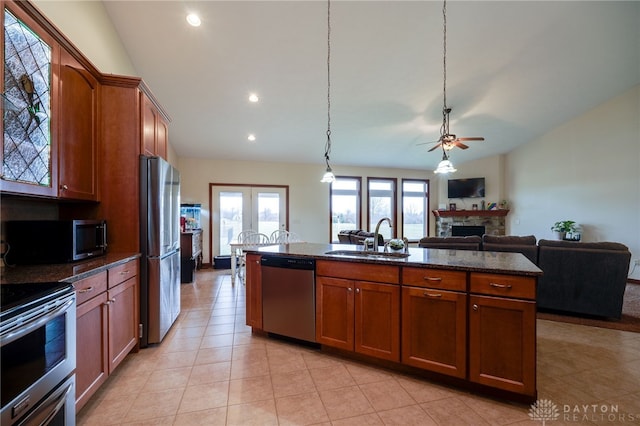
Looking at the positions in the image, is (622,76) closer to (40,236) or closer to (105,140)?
(105,140)

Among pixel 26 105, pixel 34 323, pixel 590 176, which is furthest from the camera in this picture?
pixel 590 176

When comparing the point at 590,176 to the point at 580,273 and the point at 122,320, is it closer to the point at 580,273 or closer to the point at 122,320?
the point at 580,273

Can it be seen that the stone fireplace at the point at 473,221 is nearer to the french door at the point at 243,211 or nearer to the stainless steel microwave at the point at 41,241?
Result: the french door at the point at 243,211

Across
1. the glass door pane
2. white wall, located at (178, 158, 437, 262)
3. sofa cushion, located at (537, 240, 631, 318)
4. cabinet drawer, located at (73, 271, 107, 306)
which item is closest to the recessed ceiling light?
cabinet drawer, located at (73, 271, 107, 306)

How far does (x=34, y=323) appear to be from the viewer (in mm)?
1129

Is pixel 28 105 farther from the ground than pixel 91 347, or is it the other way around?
pixel 28 105

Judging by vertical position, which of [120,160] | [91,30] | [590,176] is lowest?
[120,160]

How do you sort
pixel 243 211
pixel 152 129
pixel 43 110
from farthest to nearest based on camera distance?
pixel 243 211, pixel 152 129, pixel 43 110

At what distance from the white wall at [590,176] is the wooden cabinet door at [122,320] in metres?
7.93

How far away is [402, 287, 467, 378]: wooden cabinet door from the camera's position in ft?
5.98

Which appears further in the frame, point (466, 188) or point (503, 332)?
point (466, 188)

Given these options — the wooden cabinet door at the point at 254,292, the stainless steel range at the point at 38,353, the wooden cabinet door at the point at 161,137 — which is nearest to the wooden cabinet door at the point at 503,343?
the wooden cabinet door at the point at 254,292

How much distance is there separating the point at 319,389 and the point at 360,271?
2.98 ft

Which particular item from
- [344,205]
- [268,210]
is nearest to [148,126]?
[268,210]
